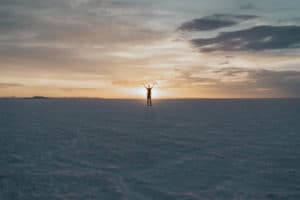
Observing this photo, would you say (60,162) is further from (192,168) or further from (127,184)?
(192,168)

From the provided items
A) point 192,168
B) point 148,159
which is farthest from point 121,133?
point 192,168

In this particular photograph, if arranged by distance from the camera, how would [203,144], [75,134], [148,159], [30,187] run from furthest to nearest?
[75,134] → [203,144] → [148,159] → [30,187]

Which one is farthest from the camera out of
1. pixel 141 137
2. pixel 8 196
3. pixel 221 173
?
pixel 141 137

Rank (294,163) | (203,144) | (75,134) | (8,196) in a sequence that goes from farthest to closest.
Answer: (75,134)
(203,144)
(294,163)
(8,196)

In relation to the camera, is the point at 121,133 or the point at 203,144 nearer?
the point at 203,144

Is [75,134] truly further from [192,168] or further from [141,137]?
[192,168]

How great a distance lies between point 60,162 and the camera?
82.6 feet

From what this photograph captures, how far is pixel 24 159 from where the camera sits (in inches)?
1025

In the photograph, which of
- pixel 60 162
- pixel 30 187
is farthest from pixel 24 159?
pixel 30 187

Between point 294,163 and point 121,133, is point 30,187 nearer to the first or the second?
point 294,163

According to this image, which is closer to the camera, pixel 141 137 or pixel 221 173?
pixel 221 173

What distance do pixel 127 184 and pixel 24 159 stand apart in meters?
11.1

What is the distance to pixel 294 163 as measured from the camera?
24312 millimetres

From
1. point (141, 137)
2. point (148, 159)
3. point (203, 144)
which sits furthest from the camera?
point (141, 137)
